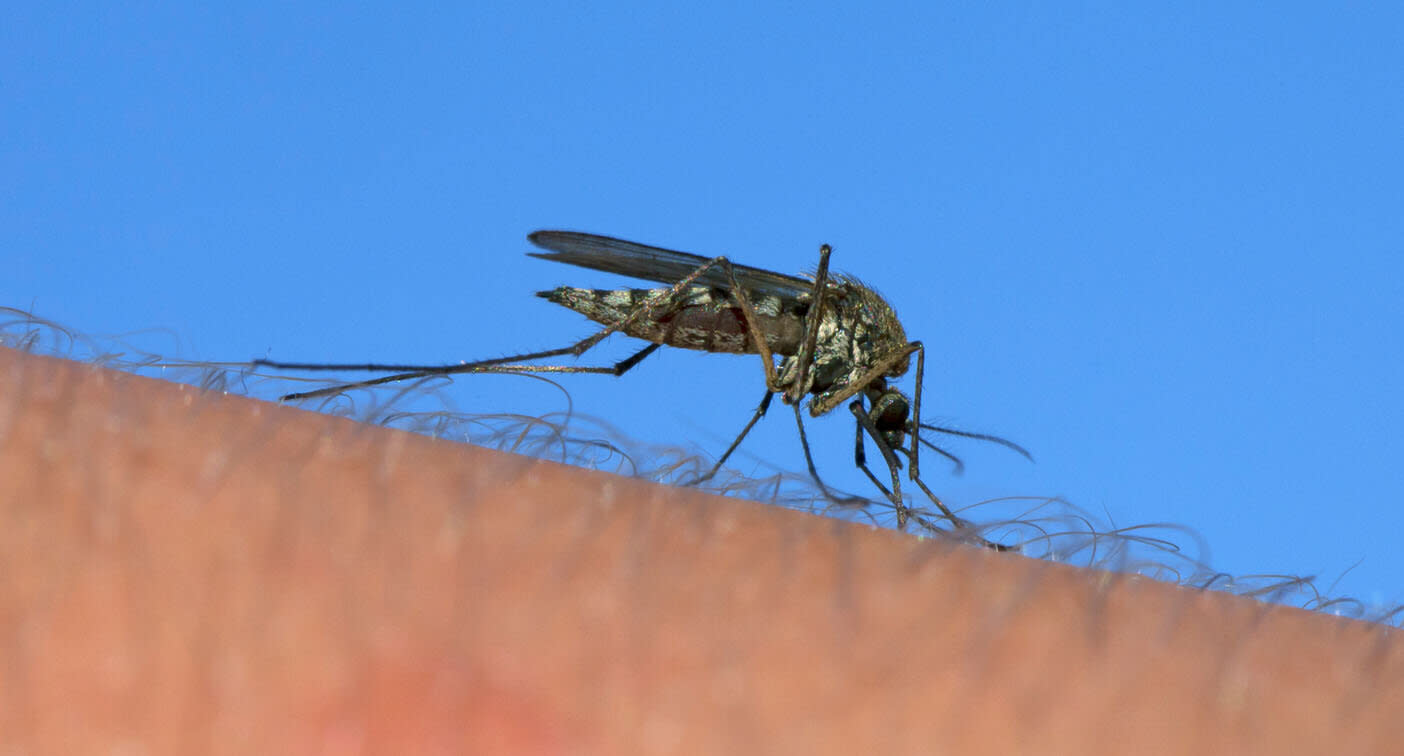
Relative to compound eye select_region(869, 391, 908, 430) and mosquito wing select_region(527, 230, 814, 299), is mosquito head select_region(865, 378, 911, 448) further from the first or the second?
mosquito wing select_region(527, 230, 814, 299)

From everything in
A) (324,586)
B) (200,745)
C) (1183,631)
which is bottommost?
(200,745)

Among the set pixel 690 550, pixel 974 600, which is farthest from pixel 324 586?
pixel 974 600

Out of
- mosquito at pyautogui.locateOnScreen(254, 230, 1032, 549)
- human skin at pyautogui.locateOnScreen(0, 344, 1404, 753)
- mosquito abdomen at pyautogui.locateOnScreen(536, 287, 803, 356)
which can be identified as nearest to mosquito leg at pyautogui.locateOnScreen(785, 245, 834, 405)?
mosquito at pyautogui.locateOnScreen(254, 230, 1032, 549)

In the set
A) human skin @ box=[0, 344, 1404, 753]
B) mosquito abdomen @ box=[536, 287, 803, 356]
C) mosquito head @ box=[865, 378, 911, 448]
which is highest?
mosquito abdomen @ box=[536, 287, 803, 356]

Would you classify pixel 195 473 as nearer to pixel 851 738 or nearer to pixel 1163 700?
pixel 851 738

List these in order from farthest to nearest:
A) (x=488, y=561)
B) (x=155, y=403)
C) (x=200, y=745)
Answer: (x=155, y=403), (x=488, y=561), (x=200, y=745)

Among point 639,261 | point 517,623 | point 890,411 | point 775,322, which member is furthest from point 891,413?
point 517,623

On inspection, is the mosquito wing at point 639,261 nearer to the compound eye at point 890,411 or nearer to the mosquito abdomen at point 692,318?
the mosquito abdomen at point 692,318
